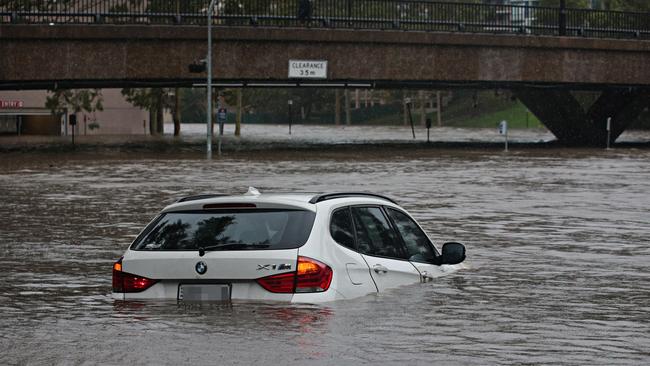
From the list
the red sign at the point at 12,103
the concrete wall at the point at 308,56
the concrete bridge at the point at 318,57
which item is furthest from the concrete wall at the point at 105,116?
the concrete wall at the point at 308,56

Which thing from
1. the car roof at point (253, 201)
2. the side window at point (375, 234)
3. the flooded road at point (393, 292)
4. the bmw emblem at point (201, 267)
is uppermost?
the car roof at point (253, 201)

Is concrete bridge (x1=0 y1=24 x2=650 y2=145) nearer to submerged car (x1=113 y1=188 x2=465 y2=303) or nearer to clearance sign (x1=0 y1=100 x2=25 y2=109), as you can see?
clearance sign (x1=0 y1=100 x2=25 y2=109)

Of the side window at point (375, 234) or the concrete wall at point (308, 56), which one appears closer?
the side window at point (375, 234)

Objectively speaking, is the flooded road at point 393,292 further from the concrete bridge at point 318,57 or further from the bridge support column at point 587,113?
the bridge support column at point 587,113

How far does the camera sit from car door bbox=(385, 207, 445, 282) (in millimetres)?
12523

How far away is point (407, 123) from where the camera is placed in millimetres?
156625

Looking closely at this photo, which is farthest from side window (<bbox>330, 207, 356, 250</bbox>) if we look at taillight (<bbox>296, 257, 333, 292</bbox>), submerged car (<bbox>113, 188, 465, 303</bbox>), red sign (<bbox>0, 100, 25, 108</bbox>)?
red sign (<bbox>0, 100, 25, 108</bbox>)

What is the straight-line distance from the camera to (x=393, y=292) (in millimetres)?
11891

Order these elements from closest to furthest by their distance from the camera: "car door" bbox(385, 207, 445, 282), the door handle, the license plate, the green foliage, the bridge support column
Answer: the license plate, the door handle, "car door" bbox(385, 207, 445, 282), the bridge support column, the green foliage

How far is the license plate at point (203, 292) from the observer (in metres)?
10.9

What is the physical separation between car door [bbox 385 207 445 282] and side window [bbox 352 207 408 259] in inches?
7.2

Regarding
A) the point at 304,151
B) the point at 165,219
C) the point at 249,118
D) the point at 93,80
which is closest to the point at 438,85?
the point at 304,151

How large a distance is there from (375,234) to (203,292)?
169 centimetres

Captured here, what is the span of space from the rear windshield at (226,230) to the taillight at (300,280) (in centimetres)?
22
